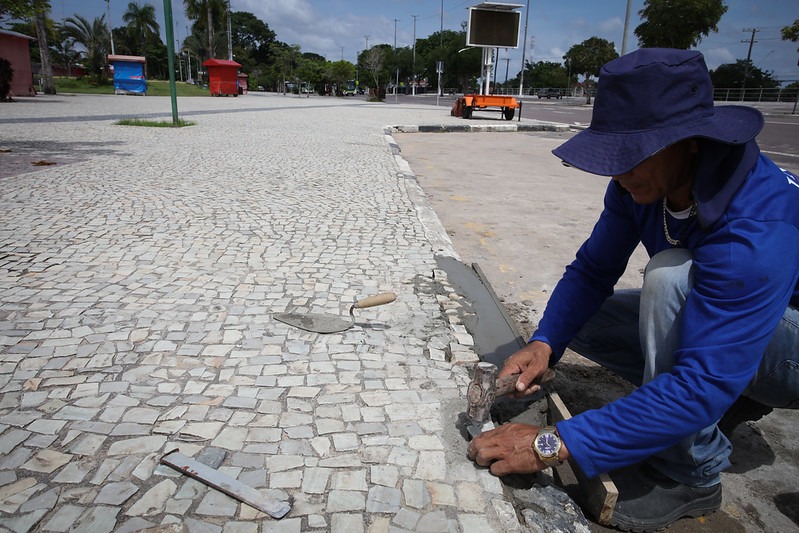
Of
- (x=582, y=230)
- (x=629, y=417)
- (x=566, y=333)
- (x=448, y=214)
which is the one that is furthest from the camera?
(x=448, y=214)

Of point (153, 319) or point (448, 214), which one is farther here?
point (448, 214)

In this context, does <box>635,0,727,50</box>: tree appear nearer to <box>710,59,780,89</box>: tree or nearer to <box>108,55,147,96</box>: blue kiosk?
<box>710,59,780,89</box>: tree

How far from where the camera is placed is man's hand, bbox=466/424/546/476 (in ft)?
5.62

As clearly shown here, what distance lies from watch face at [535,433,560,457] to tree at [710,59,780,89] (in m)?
54.3

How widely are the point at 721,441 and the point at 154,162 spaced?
8.00 metres

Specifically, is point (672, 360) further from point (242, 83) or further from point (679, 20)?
point (242, 83)

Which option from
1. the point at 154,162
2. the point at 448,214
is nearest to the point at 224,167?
the point at 154,162

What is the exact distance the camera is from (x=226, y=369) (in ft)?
8.33

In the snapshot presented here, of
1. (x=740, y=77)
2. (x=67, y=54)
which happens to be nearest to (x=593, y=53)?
(x=740, y=77)

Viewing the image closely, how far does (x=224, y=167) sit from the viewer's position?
7.79m

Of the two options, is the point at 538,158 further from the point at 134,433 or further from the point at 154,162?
the point at 134,433

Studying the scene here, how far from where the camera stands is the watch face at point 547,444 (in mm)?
1636

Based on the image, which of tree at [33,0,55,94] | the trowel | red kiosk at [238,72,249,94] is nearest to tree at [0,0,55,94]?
tree at [33,0,55,94]

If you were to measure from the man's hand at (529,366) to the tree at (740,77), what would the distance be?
176ft
